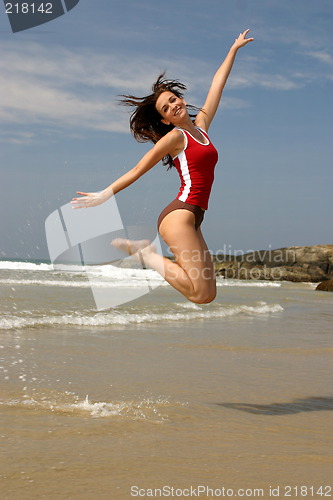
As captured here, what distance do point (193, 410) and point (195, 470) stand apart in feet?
4.20

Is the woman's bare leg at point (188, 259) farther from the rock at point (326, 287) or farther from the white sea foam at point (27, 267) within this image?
the white sea foam at point (27, 267)

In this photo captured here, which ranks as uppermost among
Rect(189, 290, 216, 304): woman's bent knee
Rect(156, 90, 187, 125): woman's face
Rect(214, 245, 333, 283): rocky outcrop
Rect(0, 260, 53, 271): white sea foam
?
Rect(156, 90, 187, 125): woman's face

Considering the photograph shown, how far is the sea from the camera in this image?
2.94 meters

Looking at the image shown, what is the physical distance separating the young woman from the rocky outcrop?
3356cm

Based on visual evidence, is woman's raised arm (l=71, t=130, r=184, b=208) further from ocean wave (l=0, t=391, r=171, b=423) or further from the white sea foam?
the white sea foam

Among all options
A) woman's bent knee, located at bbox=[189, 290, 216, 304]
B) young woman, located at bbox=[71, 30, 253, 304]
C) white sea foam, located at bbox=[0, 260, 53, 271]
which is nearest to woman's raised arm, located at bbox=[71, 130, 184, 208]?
young woman, located at bbox=[71, 30, 253, 304]

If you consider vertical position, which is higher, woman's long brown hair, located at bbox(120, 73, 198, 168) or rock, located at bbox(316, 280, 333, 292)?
woman's long brown hair, located at bbox(120, 73, 198, 168)

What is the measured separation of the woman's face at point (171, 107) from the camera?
5066mm

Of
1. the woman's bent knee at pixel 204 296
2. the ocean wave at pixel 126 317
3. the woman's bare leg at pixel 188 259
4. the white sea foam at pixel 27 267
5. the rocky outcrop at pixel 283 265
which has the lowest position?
the rocky outcrop at pixel 283 265

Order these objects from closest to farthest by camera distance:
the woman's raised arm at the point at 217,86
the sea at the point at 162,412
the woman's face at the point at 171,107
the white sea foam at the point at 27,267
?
the sea at the point at 162,412 < the woman's face at the point at 171,107 < the woman's raised arm at the point at 217,86 < the white sea foam at the point at 27,267

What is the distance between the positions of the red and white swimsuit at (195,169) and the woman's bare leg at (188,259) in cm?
18

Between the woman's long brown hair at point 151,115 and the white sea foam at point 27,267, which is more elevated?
the woman's long brown hair at point 151,115

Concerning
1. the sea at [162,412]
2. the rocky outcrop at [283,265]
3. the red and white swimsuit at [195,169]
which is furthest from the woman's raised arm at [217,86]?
the rocky outcrop at [283,265]

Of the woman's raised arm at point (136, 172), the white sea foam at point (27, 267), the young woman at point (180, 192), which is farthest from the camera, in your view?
the white sea foam at point (27, 267)
